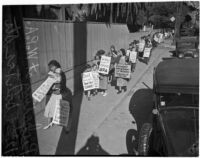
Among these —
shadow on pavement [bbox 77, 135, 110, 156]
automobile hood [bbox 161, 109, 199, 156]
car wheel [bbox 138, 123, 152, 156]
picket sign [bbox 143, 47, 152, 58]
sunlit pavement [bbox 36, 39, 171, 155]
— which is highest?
picket sign [bbox 143, 47, 152, 58]

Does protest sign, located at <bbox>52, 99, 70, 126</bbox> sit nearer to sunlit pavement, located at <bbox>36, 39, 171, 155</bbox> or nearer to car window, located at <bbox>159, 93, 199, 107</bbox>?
sunlit pavement, located at <bbox>36, 39, 171, 155</bbox>

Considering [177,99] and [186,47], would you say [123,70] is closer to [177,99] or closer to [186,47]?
[177,99]

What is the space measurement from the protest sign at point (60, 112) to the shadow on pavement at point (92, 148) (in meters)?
0.81

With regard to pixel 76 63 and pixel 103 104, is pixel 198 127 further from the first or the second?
pixel 76 63

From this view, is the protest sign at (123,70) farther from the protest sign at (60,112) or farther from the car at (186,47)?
the car at (186,47)

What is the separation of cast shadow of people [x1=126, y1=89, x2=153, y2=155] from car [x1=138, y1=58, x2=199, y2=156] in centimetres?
89

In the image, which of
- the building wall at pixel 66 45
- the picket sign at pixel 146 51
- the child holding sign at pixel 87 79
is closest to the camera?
the building wall at pixel 66 45

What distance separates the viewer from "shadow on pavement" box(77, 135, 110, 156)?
5.34m

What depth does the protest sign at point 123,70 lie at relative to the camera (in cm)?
898

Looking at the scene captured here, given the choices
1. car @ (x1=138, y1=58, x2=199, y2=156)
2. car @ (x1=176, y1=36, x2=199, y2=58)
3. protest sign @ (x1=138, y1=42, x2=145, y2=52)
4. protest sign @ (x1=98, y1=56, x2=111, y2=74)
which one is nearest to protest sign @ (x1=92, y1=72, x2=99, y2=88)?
protest sign @ (x1=98, y1=56, x2=111, y2=74)

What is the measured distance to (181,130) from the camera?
13.8 feet

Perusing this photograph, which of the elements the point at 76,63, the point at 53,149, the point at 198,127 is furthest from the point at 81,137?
the point at 76,63

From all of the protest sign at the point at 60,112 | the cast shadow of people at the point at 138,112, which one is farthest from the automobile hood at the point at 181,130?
the protest sign at the point at 60,112

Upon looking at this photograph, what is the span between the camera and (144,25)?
20.0 metres
